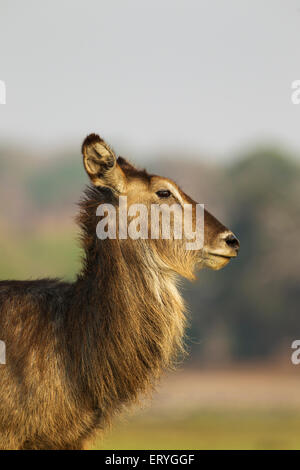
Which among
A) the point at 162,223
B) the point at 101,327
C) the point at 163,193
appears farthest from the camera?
the point at 163,193

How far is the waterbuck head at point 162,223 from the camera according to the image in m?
7.47

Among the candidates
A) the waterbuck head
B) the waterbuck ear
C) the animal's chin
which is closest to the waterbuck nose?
the waterbuck head

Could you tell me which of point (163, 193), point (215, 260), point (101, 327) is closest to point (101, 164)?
point (163, 193)

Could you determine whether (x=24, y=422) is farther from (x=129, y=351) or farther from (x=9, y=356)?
(x=129, y=351)

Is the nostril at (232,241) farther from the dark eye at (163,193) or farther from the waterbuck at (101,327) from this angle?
the dark eye at (163,193)

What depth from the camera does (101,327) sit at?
7.42m

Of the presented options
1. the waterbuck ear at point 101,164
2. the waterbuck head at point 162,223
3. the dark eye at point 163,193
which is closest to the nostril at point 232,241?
the waterbuck head at point 162,223

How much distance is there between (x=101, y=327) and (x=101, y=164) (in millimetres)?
1738

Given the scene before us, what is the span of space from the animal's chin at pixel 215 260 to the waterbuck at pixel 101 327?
0.01 metres

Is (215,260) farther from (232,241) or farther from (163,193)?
(163,193)

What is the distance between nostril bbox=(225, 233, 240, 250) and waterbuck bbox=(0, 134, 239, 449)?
2cm

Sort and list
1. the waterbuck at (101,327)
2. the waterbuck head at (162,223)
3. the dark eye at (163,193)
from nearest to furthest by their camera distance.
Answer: the waterbuck at (101,327) < the waterbuck head at (162,223) < the dark eye at (163,193)

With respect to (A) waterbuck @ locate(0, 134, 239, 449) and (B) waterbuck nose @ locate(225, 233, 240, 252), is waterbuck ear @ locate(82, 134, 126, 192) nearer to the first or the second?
(A) waterbuck @ locate(0, 134, 239, 449)

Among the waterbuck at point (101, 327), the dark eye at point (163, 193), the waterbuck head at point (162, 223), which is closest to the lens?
the waterbuck at point (101, 327)
